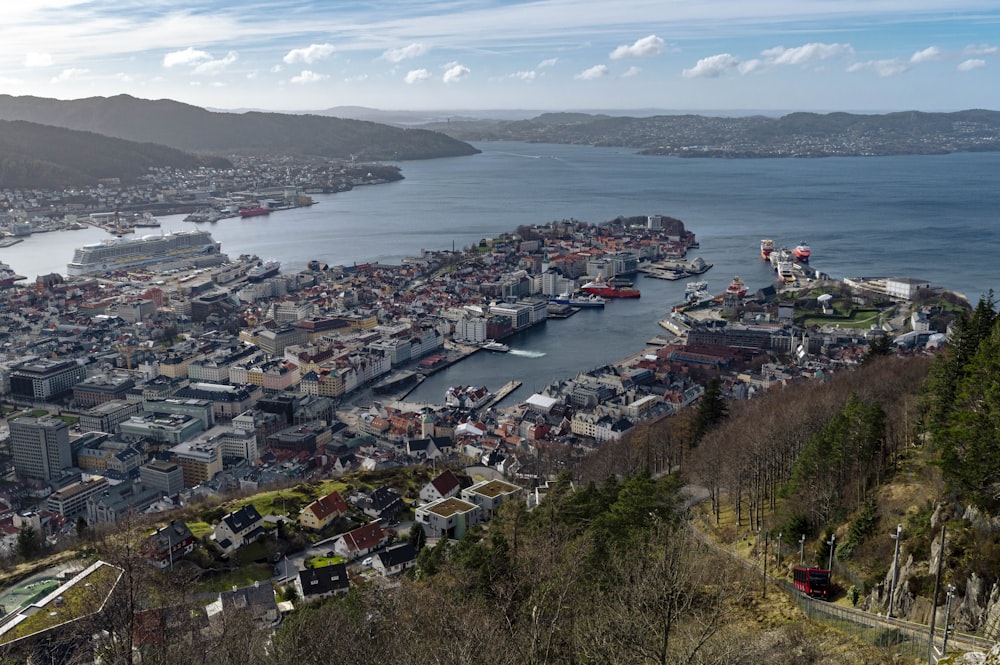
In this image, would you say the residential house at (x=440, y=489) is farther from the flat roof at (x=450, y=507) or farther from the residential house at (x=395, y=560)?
the residential house at (x=395, y=560)

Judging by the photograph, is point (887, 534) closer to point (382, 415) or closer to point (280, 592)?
point (280, 592)

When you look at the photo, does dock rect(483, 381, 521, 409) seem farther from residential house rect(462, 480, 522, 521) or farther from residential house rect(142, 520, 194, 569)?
residential house rect(142, 520, 194, 569)

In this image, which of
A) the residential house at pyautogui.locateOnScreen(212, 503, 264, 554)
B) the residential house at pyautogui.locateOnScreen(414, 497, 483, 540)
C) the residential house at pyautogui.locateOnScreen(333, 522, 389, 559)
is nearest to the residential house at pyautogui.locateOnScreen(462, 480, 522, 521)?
the residential house at pyautogui.locateOnScreen(414, 497, 483, 540)

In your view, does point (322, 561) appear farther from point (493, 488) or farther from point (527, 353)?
point (527, 353)

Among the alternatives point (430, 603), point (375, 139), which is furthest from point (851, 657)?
point (375, 139)

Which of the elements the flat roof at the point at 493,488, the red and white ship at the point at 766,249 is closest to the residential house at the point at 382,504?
the flat roof at the point at 493,488

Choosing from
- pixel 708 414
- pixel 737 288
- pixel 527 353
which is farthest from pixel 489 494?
pixel 737 288
